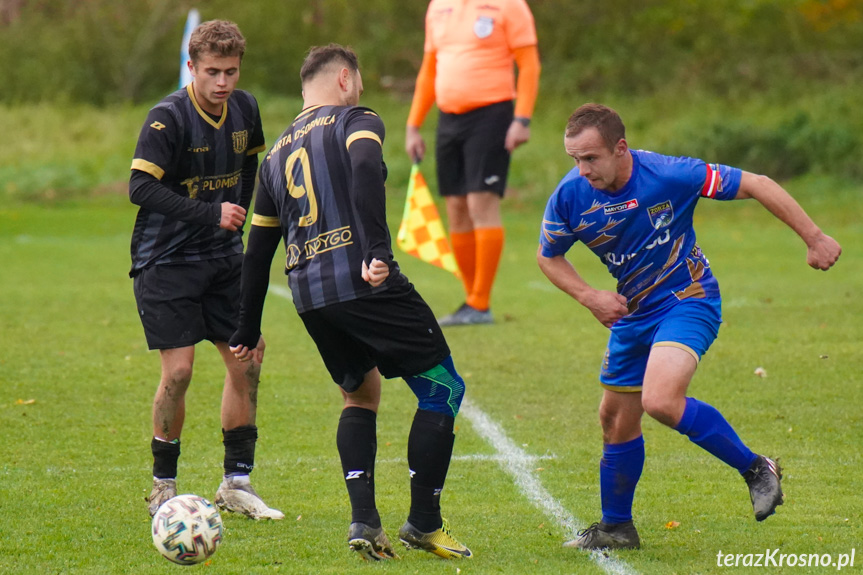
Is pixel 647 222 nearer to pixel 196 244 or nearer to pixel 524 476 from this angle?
pixel 524 476

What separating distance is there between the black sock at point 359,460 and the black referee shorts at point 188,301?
87 centimetres

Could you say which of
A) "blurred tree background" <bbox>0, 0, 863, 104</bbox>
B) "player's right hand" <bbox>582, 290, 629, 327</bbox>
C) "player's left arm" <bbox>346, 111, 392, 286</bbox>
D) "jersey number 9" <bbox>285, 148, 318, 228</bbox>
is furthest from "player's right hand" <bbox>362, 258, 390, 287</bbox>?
"blurred tree background" <bbox>0, 0, 863, 104</bbox>

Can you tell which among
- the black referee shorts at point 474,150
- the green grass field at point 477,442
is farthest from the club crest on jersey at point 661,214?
the black referee shorts at point 474,150

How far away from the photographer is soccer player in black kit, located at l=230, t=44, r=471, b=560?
3.97m

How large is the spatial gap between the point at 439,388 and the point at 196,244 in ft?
4.49

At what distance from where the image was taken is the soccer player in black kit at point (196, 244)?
15.1ft

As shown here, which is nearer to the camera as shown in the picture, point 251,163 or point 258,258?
point 258,258

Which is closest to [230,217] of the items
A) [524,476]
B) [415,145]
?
[524,476]

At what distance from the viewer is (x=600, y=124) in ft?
13.7

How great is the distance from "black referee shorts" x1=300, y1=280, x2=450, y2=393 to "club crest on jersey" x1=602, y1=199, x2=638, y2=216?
779 millimetres

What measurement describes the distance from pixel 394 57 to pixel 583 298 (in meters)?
29.1

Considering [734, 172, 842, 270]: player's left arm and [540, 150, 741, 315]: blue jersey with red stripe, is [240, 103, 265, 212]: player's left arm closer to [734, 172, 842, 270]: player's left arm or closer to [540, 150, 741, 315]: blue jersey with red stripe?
[540, 150, 741, 315]: blue jersey with red stripe

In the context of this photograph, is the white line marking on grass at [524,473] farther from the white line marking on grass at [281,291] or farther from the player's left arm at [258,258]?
the white line marking on grass at [281,291]

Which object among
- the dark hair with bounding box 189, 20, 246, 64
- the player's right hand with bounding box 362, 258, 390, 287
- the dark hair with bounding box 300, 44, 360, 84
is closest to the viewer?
the player's right hand with bounding box 362, 258, 390, 287
